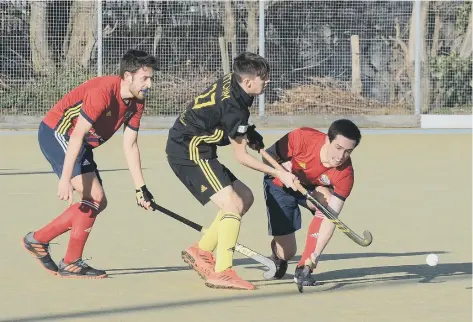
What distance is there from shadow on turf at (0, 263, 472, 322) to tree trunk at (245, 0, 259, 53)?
44.4 feet

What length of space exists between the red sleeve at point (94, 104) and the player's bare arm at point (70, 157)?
0.04 metres

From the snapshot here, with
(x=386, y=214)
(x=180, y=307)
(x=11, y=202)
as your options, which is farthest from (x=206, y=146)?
(x=11, y=202)

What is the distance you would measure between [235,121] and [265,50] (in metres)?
14.0

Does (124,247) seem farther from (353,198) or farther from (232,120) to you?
(353,198)

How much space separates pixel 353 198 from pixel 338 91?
1035 cm

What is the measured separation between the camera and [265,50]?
20.3m

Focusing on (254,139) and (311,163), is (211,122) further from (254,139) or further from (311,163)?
(311,163)

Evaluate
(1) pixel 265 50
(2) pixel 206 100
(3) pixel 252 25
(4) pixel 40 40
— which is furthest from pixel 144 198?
(3) pixel 252 25

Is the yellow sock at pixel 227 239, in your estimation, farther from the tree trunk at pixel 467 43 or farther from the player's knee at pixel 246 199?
the tree trunk at pixel 467 43

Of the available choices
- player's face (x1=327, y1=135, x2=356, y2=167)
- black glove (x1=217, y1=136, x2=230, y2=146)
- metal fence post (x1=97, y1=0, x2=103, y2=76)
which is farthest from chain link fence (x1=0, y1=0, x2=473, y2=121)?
player's face (x1=327, y1=135, x2=356, y2=167)

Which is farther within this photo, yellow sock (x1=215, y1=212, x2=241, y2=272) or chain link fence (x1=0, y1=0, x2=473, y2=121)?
chain link fence (x1=0, y1=0, x2=473, y2=121)

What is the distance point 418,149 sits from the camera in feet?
53.2

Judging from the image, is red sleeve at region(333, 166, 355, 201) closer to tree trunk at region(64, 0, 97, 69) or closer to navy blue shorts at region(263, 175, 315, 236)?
navy blue shorts at region(263, 175, 315, 236)

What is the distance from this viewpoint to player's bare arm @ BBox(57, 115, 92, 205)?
647 centimetres
